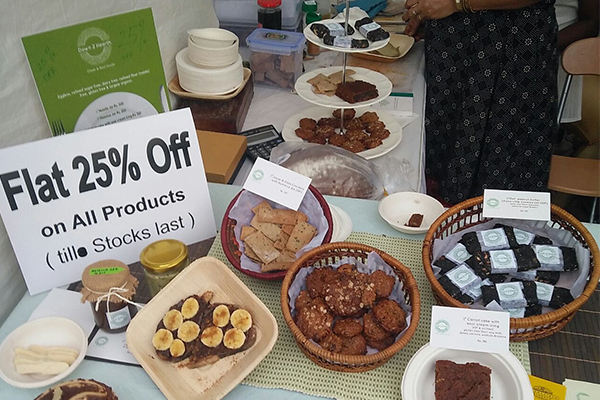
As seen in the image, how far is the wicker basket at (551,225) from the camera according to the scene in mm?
839

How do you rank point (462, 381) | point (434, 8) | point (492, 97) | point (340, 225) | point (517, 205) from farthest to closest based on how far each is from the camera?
point (492, 97) → point (434, 8) → point (340, 225) → point (517, 205) → point (462, 381)

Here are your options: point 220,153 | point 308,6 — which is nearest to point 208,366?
point 220,153

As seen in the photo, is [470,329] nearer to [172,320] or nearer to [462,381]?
[462,381]

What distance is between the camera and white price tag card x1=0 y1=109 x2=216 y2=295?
0.92m

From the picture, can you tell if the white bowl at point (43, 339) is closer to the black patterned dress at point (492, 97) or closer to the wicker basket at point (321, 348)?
the wicker basket at point (321, 348)

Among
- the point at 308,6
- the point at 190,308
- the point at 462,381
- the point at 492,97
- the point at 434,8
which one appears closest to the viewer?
the point at 462,381

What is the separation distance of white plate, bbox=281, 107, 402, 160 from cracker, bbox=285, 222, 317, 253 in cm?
58

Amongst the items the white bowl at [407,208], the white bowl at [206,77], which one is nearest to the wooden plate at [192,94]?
the white bowl at [206,77]

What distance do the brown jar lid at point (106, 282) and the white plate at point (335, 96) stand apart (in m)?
0.89

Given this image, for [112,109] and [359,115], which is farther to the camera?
[359,115]

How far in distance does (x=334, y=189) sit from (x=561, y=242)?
0.59 metres

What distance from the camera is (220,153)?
144 centimetres

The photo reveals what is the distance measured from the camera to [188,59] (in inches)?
65.7

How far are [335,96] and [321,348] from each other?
1.00 m
